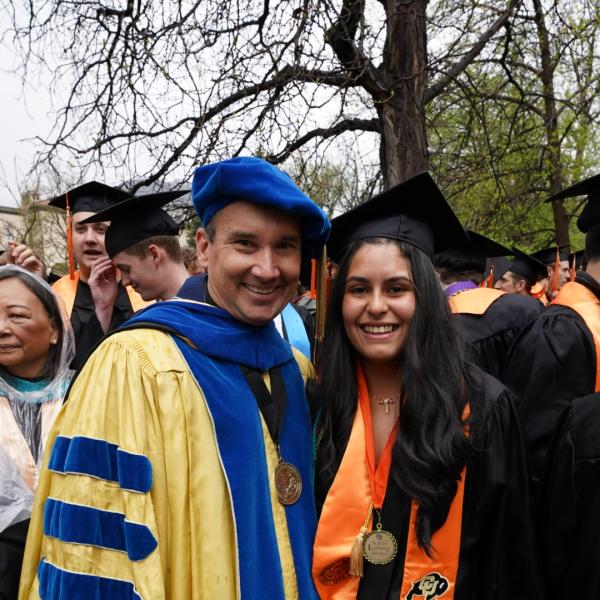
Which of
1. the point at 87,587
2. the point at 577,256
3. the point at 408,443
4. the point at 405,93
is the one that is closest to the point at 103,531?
the point at 87,587

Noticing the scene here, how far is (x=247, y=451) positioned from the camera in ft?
5.53

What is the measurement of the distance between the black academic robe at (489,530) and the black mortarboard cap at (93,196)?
3.11 metres

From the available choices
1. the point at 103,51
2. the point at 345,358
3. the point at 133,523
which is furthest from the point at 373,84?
the point at 133,523

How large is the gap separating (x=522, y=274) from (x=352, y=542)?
17.5 ft

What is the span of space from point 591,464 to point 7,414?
1.97m

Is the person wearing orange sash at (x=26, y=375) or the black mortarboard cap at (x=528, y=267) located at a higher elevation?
the black mortarboard cap at (x=528, y=267)

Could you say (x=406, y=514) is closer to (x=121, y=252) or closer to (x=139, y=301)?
(x=121, y=252)

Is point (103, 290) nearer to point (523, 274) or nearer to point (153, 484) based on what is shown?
point (153, 484)

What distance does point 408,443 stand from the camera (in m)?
1.97

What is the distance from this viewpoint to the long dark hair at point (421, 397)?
189cm

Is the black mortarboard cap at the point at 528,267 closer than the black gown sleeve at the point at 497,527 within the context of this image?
No

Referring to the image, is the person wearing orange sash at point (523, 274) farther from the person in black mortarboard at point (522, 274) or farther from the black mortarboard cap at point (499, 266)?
the black mortarboard cap at point (499, 266)

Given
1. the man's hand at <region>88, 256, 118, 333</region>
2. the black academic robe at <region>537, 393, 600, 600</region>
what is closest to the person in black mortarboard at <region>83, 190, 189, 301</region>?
the man's hand at <region>88, 256, 118, 333</region>

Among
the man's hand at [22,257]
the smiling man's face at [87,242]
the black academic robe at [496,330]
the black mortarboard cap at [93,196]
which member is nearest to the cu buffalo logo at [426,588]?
the black academic robe at [496,330]
